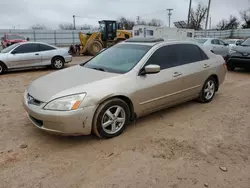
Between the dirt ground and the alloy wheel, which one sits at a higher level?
the alloy wheel

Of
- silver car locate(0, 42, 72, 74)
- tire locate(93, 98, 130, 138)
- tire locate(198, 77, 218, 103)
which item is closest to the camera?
tire locate(93, 98, 130, 138)

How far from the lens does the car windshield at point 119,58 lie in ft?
13.4

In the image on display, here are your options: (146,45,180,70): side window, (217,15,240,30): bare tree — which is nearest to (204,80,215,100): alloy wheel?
(146,45,180,70): side window

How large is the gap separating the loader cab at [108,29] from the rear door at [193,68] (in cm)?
1568

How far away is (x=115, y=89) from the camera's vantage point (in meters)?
3.59

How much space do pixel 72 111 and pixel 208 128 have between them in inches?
94.6

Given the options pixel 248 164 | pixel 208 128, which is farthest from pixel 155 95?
pixel 248 164

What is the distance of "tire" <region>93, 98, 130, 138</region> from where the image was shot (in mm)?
3500

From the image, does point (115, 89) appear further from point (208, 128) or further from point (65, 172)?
point (208, 128)

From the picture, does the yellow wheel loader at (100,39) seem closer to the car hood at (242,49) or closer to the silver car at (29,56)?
the silver car at (29,56)

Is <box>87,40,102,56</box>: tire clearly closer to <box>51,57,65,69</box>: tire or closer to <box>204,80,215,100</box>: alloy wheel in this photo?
<box>51,57,65,69</box>: tire

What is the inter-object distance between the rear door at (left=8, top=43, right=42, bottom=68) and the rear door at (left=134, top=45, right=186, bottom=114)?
742 cm

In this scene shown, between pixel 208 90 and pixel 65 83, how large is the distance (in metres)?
3.44

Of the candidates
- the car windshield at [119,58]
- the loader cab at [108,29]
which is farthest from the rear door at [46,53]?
the loader cab at [108,29]
